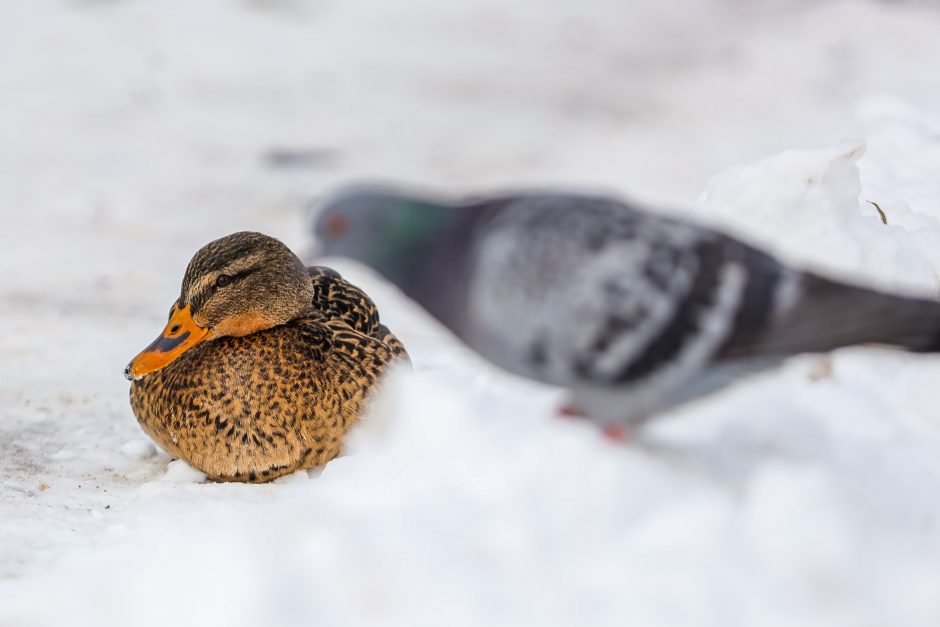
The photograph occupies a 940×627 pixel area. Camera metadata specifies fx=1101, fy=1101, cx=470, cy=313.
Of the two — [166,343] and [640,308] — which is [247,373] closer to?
[166,343]

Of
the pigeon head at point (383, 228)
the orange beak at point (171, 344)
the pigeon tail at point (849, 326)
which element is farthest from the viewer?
the orange beak at point (171, 344)

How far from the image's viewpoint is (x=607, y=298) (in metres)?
2.87

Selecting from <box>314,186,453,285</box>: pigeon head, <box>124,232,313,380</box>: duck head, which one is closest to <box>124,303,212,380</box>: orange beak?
<box>124,232,313,380</box>: duck head

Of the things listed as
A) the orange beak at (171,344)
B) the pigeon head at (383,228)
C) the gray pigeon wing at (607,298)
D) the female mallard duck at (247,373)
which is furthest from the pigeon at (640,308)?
the orange beak at (171,344)

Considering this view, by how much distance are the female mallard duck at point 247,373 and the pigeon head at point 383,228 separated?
1.86ft

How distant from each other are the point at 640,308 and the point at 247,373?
5.46 feet

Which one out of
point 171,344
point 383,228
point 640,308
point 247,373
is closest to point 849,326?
point 640,308

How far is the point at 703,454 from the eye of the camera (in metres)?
3.09

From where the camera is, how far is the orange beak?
3799 millimetres

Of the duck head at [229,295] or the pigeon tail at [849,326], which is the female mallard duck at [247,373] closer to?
the duck head at [229,295]

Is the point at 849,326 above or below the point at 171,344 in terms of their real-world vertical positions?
above

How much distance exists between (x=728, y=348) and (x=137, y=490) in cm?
217

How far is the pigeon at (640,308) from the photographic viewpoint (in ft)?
9.34

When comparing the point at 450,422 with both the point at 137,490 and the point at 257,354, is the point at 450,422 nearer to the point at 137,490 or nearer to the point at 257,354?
the point at 257,354
